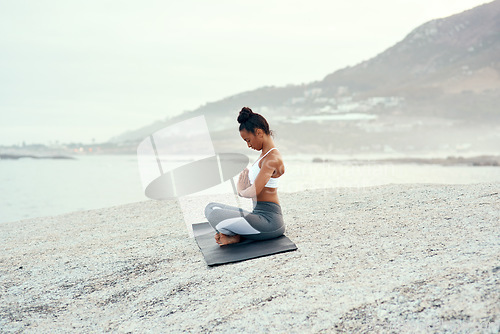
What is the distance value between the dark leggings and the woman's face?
2.11ft

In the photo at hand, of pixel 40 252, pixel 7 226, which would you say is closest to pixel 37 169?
pixel 7 226

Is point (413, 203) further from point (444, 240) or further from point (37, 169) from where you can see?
point (37, 169)

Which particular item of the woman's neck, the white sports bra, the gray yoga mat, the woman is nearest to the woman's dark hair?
the woman

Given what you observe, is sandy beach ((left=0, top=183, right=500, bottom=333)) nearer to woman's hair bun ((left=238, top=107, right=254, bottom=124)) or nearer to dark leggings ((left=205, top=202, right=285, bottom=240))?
dark leggings ((left=205, top=202, right=285, bottom=240))

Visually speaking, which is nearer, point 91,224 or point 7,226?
point 91,224

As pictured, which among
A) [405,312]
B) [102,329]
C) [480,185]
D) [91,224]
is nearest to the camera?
[405,312]

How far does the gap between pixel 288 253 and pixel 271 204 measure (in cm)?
56

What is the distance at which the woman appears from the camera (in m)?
3.88

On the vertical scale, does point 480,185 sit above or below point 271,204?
below

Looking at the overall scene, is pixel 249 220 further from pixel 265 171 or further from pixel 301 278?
pixel 301 278

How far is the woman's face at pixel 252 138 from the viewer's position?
3.88 meters

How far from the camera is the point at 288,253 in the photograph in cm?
389

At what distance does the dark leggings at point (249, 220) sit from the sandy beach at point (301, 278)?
38cm

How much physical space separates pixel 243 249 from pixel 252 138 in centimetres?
118
